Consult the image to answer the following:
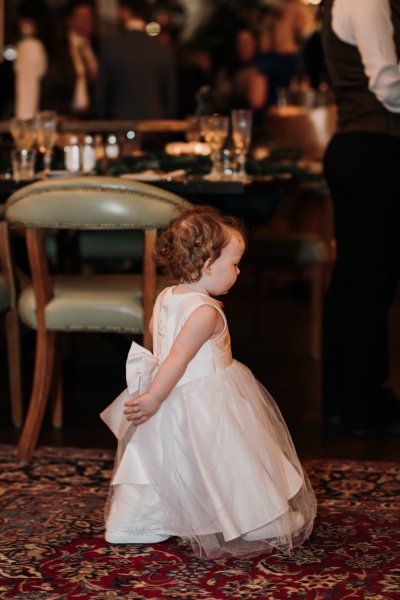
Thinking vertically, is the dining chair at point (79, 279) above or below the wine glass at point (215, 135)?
below

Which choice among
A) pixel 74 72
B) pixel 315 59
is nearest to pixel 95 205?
pixel 315 59

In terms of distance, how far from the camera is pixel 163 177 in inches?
169

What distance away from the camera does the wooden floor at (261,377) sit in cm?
392

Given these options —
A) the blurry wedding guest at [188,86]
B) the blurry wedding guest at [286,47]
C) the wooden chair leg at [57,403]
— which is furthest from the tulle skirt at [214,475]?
the blurry wedding guest at [286,47]

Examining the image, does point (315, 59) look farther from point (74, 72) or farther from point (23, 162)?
point (23, 162)

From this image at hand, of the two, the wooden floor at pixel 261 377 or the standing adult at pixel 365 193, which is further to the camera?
the wooden floor at pixel 261 377

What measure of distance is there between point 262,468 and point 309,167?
2746 mm

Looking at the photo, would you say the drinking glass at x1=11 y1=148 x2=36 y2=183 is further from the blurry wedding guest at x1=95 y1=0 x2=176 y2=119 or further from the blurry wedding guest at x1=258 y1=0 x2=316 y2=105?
the blurry wedding guest at x1=258 y1=0 x2=316 y2=105

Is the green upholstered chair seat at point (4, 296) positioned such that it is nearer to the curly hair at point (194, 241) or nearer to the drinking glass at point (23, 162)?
the drinking glass at point (23, 162)

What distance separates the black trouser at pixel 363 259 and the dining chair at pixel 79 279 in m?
0.67

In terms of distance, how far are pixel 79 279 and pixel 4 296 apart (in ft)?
0.93

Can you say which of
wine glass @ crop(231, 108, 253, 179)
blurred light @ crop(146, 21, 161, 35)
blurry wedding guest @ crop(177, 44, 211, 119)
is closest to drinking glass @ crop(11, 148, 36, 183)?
wine glass @ crop(231, 108, 253, 179)

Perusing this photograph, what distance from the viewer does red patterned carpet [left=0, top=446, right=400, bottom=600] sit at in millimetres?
2586

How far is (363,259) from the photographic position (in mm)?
3928
